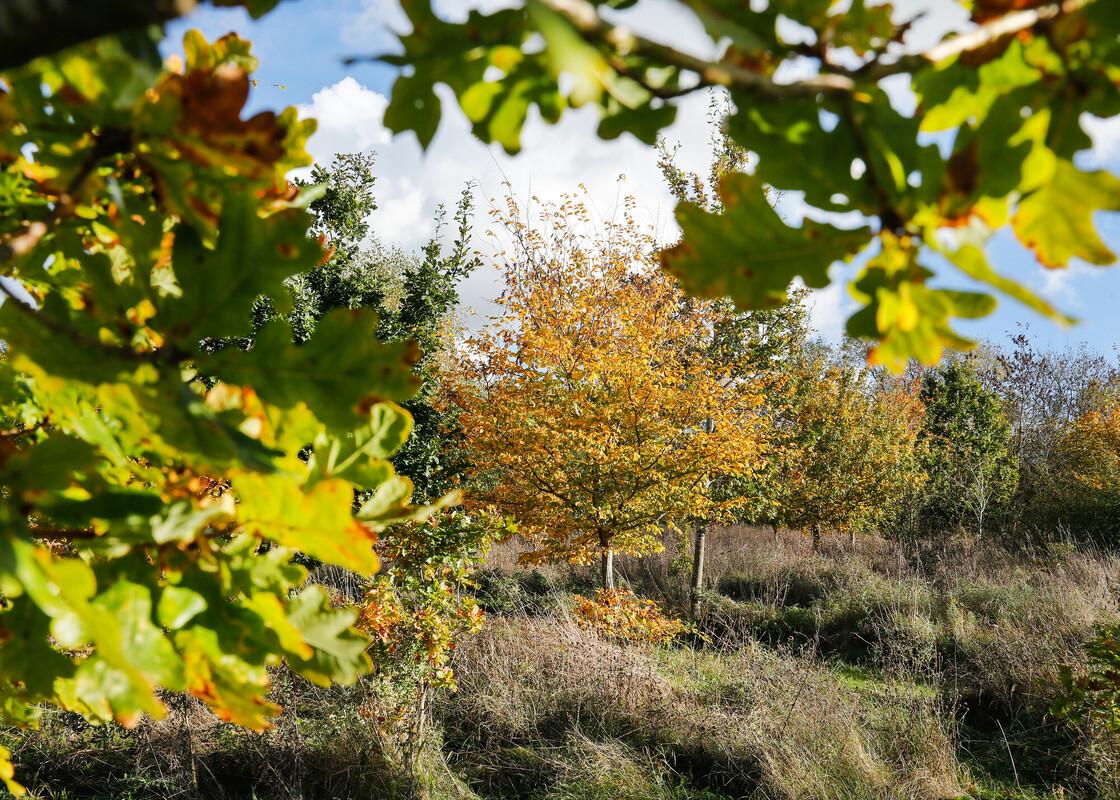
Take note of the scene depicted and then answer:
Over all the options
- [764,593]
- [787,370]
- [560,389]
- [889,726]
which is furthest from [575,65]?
[787,370]

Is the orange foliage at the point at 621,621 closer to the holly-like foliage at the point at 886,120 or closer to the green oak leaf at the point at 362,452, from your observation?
the green oak leaf at the point at 362,452

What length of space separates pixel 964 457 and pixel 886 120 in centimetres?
1797

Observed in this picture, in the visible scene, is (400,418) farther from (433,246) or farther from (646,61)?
(433,246)

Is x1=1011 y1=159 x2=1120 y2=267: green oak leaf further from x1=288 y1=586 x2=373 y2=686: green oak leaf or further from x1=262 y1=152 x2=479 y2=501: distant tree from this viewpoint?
x1=262 y1=152 x2=479 y2=501: distant tree

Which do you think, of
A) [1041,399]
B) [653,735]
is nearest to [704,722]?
[653,735]

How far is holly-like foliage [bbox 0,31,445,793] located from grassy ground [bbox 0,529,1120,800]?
416 centimetres

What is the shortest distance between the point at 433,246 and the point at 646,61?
8953 mm

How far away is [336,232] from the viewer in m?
8.95

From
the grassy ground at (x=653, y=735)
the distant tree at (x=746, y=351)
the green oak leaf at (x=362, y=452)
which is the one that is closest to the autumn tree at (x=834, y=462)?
the distant tree at (x=746, y=351)

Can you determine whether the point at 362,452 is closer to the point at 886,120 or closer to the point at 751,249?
the point at 751,249

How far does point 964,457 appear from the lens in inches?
620

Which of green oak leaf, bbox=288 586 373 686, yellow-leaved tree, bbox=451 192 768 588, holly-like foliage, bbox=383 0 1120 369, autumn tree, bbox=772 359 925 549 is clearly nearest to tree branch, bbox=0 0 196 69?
holly-like foliage, bbox=383 0 1120 369

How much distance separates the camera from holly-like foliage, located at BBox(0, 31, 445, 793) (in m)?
0.49

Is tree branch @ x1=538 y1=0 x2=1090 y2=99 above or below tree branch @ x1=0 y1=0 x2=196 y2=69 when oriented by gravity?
above
